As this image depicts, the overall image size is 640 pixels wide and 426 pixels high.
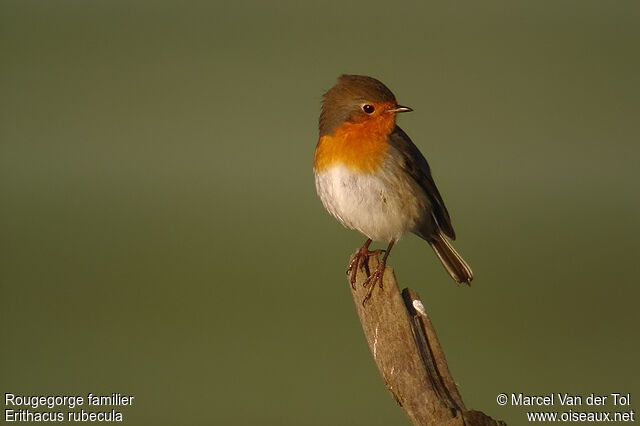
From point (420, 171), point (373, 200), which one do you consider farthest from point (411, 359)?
point (420, 171)

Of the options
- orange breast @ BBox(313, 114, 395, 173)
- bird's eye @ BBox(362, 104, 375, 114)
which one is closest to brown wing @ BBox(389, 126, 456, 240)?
orange breast @ BBox(313, 114, 395, 173)

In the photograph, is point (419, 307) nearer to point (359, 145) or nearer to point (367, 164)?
point (367, 164)

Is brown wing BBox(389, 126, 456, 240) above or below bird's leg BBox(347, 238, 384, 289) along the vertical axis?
above

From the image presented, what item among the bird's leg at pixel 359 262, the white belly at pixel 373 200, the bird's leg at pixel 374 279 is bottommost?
the bird's leg at pixel 374 279

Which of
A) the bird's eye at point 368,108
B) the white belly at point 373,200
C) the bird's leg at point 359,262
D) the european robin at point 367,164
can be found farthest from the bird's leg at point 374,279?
the bird's eye at point 368,108

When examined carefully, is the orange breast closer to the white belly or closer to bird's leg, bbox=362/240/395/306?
the white belly

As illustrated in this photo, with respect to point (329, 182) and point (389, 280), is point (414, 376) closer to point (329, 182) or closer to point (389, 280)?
point (389, 280)

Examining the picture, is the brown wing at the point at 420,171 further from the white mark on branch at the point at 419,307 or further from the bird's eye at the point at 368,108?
the white mark on branch at the point at 419,307
